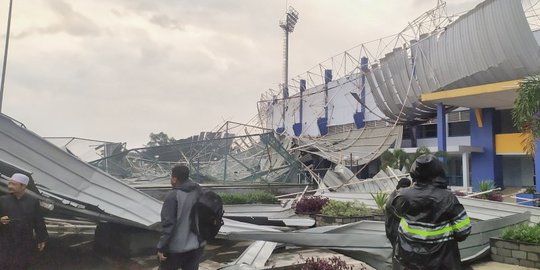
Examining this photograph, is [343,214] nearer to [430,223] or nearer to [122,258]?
[122,258]

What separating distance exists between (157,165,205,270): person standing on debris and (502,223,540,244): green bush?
4.88 m

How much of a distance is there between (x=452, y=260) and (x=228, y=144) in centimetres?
1090

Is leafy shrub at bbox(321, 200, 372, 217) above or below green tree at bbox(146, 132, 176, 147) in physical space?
below

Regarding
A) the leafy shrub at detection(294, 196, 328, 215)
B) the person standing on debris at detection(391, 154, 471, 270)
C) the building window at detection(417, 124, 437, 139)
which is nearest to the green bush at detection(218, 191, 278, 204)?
the leafy shrub at detection(294, 196, 328, 215)

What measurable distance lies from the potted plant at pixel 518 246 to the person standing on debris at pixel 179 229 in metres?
4.83

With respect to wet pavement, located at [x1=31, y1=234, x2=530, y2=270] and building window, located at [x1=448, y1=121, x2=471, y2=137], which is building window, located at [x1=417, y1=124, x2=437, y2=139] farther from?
wet pavement, located at [x1=31, y1=234, x2=530, y2=270]

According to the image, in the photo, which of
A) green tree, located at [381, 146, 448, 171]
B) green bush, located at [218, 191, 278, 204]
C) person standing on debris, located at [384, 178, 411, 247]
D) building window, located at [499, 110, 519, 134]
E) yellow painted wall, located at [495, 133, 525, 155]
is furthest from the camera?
building window, located at [499, 110, 519, 134]

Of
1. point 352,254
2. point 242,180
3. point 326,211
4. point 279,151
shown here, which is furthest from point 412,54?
point 352,254

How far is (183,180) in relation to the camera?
4074 mm

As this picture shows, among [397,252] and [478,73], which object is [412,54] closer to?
[478,73]

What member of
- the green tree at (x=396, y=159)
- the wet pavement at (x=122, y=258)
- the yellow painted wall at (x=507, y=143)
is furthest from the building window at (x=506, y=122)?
the wet pavement at (x=122, y=258)

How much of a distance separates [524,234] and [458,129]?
2666cm

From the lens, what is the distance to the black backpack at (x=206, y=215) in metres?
3.99

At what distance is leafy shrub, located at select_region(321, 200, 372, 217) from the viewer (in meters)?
9.48
